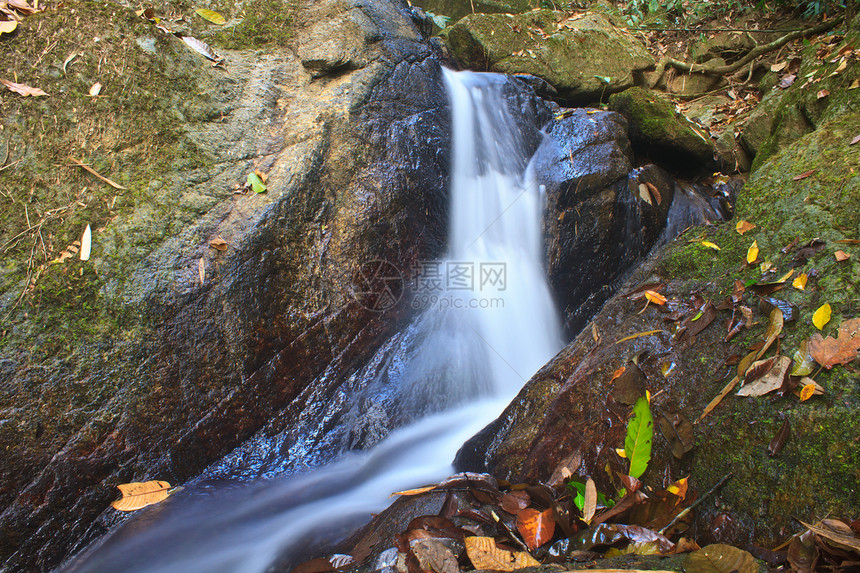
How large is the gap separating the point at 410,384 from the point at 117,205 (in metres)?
2.38

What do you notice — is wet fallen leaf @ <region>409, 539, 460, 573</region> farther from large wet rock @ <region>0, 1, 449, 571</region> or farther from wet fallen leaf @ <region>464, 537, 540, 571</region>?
large wet rock @ <region>0, 1, 449, 571</region>

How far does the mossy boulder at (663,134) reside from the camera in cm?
502

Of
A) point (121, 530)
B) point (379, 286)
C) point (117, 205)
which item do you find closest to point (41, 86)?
point (117, 205)

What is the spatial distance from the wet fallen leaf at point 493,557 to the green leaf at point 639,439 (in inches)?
23.6

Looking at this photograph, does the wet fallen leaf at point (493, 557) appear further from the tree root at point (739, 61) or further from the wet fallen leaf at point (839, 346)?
the tree root at point (739, 61)

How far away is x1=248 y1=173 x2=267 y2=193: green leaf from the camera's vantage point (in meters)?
2.98

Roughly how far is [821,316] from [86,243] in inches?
153

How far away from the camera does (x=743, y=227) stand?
264 cm

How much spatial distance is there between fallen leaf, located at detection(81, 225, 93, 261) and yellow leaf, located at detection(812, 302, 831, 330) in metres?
3.81

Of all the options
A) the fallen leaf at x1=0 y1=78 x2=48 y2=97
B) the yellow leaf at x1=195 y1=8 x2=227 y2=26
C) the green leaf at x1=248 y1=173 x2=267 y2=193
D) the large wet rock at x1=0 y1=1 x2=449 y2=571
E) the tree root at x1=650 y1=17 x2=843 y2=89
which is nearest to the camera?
the large wet rock at x1=0 y1=1 x2=449 y2=571

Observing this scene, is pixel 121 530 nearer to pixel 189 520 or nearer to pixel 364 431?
pixel 189 520

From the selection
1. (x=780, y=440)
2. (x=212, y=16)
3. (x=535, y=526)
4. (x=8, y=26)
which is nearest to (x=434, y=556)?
(x=535, y=526)

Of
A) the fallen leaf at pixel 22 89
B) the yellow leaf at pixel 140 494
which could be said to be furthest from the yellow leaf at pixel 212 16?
the yellow leaf at pixel 140 494

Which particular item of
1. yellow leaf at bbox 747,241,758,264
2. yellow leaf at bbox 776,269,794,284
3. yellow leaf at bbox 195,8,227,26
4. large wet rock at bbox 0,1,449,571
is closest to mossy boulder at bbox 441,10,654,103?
large wet rock at bbox 0,1,449,571
